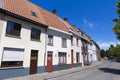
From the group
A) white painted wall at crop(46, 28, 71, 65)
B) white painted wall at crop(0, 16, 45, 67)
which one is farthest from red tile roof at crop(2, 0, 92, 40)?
white painted wall at crop(46, 28, 71, 65)

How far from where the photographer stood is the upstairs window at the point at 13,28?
44.1 ft

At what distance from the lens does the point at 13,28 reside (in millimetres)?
14000

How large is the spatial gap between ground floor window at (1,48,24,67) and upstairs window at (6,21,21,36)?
5.42 ft

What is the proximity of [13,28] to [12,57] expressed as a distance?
2.94 meters

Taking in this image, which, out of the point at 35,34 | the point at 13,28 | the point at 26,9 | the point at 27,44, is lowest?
the point at 27,44

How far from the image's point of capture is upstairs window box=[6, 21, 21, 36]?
13.5m

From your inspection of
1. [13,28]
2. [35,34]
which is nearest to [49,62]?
[35,34]

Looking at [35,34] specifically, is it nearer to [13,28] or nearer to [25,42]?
[25,42]

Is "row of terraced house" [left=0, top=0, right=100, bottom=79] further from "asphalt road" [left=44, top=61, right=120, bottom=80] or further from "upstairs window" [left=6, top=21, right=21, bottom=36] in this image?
"asphalt road" [left=44, top=61, right=120, bottom=80]

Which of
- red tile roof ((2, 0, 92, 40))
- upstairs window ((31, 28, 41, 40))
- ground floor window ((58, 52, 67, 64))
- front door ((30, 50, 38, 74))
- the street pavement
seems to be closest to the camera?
the street pavement

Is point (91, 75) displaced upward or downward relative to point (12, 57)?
downward

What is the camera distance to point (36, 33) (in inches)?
674

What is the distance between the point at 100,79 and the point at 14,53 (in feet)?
28.9

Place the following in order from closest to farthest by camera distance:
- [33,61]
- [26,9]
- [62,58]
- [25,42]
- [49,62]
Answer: [25,42]
[33,61]
[26,9]
[49,62]
[62,58]
